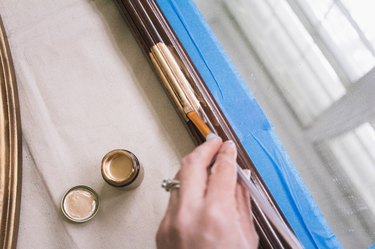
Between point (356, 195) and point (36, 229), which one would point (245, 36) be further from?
point (36, 229)

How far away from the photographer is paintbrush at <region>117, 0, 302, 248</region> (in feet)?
1.95

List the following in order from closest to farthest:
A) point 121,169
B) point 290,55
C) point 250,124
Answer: point 121,169 → point 250,124 → point 290,55

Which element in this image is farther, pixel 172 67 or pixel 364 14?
pixel 364 14

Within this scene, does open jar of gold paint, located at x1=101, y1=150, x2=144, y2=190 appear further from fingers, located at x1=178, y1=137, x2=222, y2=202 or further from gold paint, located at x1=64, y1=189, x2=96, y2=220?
fingers, located at x1=178, y1=137, x2=222, y2=202

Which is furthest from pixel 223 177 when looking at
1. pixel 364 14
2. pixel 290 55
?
pixel 364 14

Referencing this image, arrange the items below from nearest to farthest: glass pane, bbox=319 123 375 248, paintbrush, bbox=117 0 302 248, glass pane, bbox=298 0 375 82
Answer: paintbrush, bbox=117 0 302 248, glass pane, bbox=319 123 375 248, glass pane, bbox=298 0 375 82

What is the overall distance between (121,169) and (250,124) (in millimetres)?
298

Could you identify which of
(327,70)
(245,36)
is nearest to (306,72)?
(327,70)

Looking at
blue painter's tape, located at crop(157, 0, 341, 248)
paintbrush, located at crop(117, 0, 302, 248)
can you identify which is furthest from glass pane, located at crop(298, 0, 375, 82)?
paintbrush, located at crop(117, 0, 302, 248)

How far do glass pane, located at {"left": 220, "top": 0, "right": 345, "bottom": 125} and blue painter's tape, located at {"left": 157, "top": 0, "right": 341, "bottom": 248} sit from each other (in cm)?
13

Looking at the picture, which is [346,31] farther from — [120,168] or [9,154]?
[9,154]

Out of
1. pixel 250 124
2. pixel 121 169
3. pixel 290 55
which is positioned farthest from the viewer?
pixel 290 55

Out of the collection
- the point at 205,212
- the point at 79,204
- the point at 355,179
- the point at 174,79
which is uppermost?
the point at 174,79

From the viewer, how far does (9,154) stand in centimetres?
70
